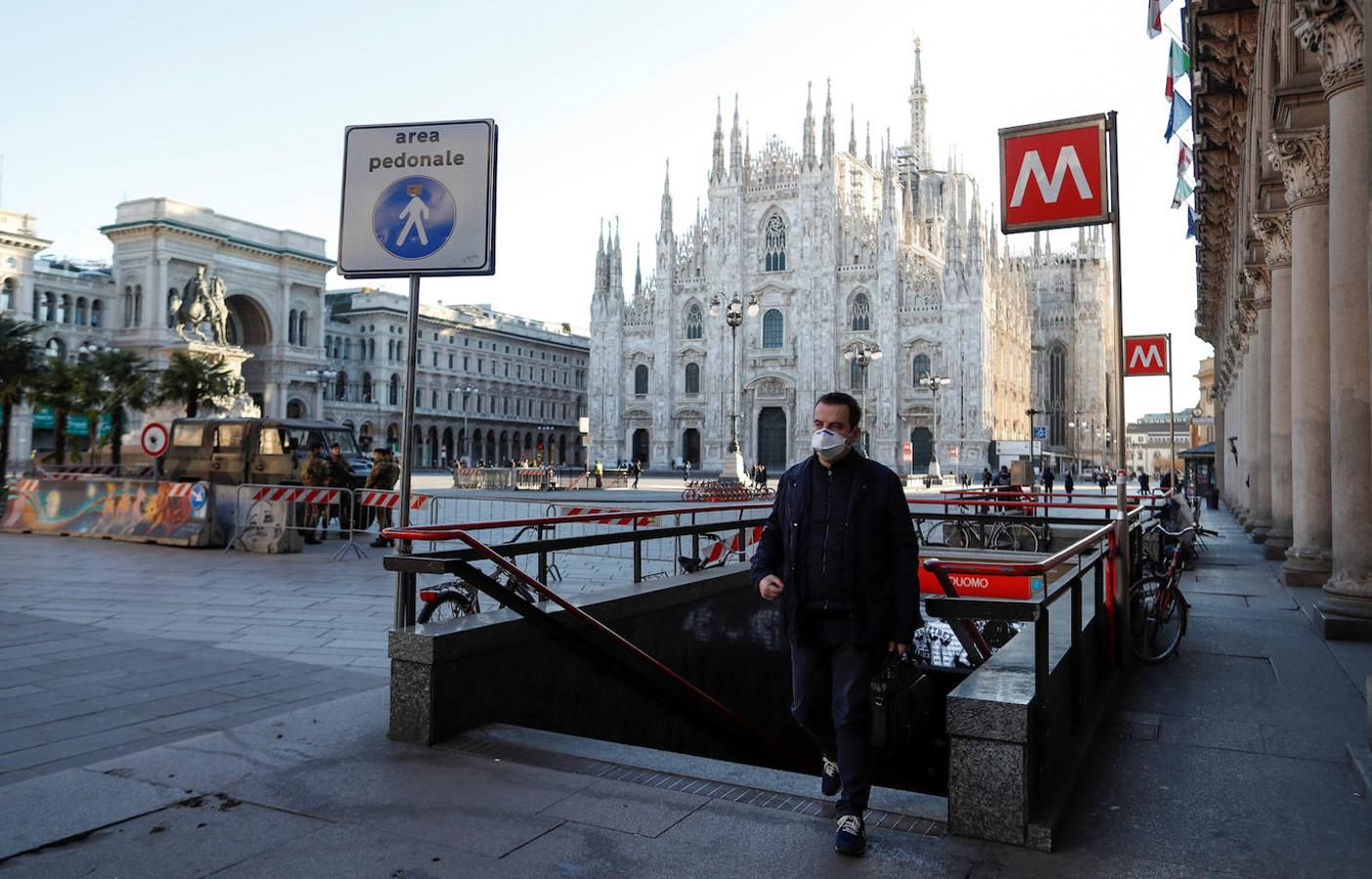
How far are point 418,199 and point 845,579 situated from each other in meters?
2.99

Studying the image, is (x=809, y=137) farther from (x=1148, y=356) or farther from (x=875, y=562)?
(x=875, y=562)

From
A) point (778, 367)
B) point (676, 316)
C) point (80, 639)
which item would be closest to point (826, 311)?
point (778, 367)

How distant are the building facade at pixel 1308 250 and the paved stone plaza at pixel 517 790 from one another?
1490 millimetres

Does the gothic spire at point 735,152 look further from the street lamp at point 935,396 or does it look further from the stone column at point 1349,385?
the stone column at point 1349,385

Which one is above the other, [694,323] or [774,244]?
[774,244]

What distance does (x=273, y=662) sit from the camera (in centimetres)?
689

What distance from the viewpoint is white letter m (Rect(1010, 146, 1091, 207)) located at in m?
6.73

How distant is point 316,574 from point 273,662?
5731mm

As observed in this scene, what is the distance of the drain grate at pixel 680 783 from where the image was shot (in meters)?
3.77

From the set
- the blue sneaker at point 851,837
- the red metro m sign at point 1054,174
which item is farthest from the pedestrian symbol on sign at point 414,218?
the red metro m sign at point 1054,174

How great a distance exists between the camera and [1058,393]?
96250mm

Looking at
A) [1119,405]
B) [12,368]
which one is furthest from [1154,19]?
[12,368]

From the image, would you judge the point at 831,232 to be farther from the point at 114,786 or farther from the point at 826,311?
the point at 114,786

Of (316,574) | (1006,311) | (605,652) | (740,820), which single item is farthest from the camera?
(1006,311)
